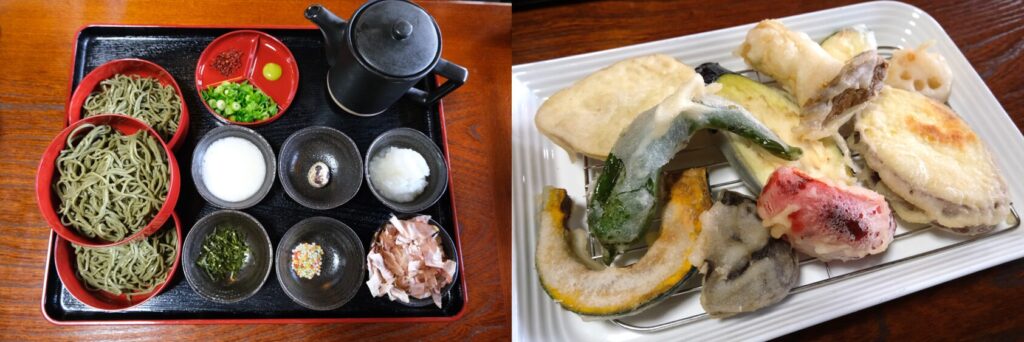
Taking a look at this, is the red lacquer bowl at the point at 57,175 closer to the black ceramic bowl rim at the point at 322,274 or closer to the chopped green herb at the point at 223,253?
the chopped green herb at the point at 223,253

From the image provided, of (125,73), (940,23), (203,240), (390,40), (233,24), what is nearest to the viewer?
(390,40)

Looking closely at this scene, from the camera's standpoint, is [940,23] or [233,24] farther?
[940,23]

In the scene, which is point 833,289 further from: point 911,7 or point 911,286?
point 911,7

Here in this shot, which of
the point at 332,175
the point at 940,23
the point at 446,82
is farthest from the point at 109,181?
the point at 940,23

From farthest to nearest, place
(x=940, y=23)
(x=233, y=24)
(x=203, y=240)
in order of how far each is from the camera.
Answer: (x=940, y=23) < (x=233, y=24) < (x=203, y=240)

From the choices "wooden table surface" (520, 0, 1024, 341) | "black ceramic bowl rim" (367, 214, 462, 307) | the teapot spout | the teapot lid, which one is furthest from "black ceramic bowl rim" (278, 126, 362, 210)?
"wooden table surface" (520, 0, 1024, 341)

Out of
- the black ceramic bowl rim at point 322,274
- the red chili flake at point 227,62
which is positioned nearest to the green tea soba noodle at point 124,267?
the black ceramic bowl rim at point 322,274

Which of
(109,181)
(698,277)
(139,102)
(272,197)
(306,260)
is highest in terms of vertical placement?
(139,102)

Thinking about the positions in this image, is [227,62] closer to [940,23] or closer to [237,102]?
[237,102]
